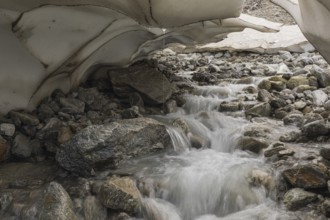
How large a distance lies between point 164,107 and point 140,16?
215 centimetres

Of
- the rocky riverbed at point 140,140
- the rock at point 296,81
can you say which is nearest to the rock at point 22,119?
the rocky riverbed at point 140,140

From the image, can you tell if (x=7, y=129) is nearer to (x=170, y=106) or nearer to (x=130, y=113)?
(x=130, y=113)

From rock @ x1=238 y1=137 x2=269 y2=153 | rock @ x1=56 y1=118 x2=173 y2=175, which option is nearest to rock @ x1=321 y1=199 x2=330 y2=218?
rock @ x1=238 y1=137 x2=269 y2=153

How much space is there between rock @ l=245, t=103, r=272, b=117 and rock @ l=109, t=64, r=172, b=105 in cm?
130

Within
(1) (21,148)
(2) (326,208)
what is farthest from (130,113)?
(2) (326,208)

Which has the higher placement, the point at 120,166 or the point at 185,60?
the point at 120,166

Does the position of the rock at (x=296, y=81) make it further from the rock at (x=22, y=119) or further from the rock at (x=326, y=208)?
the rock at (x=22, y=119)

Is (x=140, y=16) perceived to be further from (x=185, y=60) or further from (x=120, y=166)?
(x=185, y=60)

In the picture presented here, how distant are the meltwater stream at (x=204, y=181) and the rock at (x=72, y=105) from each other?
4.48 ft

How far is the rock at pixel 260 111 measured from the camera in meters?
5.51

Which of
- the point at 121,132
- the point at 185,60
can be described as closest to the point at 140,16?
the point at 121,132

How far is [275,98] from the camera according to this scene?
589cm

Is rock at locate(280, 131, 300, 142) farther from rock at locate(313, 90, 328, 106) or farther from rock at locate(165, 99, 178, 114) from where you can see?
rock at locate(165, 99, 178, 114)

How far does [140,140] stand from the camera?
4.35 meters
